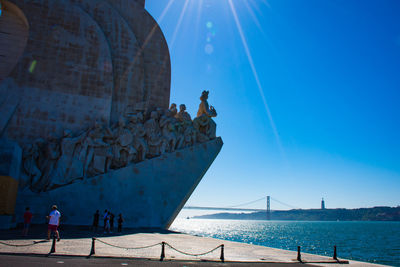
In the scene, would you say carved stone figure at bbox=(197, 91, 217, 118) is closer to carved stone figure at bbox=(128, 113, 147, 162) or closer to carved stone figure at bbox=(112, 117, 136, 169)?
carved stone figure at bbox=(128, 113, 147, 162)

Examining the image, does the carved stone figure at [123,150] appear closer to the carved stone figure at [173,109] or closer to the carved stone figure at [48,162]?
the carved stone figure at [48,162]

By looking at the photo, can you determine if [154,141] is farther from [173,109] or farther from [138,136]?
[173,109]

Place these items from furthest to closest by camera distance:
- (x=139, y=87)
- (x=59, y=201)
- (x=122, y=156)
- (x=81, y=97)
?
(x=139, y=87), (x=81, y=97), (x=122, y=156), (x=59, y=201)

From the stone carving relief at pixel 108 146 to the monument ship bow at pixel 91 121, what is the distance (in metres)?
0.03

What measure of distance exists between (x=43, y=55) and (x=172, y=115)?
205 inches

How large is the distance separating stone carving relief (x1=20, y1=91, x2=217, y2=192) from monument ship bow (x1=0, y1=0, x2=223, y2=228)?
0.11 ft

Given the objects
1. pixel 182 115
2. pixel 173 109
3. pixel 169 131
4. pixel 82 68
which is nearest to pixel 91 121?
pixel 82 68

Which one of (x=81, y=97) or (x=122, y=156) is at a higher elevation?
(x=81, y=97)

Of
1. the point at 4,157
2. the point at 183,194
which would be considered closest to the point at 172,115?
the point at 183,194

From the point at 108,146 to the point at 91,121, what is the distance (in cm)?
155

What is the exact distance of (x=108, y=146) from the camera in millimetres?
12125

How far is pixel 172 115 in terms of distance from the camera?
13.7 m

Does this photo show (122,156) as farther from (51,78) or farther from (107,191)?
(51,78)

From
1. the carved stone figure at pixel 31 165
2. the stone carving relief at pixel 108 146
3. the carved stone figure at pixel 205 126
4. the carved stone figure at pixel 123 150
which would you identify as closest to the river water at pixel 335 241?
the carved stone figure at pixel 205 126
